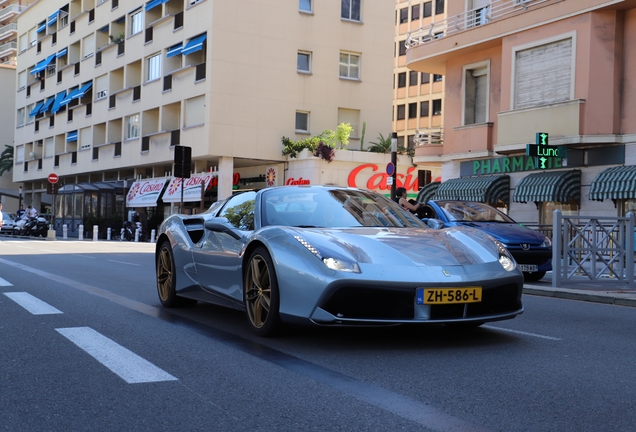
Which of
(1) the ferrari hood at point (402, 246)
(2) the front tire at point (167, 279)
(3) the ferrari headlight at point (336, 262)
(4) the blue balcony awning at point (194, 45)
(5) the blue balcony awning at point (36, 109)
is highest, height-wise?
(4) the blue balcony awning at point (194, 45)

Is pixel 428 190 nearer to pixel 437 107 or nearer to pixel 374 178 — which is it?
pixel 374 178

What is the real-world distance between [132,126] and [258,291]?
4407 cm

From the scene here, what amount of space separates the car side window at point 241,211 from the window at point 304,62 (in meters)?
34.6

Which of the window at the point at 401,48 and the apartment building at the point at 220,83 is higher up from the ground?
the window at the point at 401,48

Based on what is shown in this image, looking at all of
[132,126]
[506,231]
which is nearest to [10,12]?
[132,126]

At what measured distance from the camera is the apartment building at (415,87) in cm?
6144

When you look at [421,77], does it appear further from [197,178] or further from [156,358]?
[156,358]

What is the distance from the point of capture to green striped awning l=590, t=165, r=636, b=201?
851 inches

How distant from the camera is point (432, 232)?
698 cm

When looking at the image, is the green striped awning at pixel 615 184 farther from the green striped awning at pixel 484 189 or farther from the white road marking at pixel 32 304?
the white road marking at pixel 32 304

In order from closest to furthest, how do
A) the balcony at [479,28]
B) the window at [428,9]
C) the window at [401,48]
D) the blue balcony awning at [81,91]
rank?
1. the balcony at [479,28]
2. the blue balcony awning at [81,91]
3. the window at [428,9]
4. the window at [401,48]

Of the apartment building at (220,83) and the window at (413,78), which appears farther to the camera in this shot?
the window at (413,78)

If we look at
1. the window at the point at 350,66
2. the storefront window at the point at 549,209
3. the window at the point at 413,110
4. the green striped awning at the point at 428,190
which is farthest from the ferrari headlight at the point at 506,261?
the window at the point at 413,110

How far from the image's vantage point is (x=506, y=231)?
1492cm
